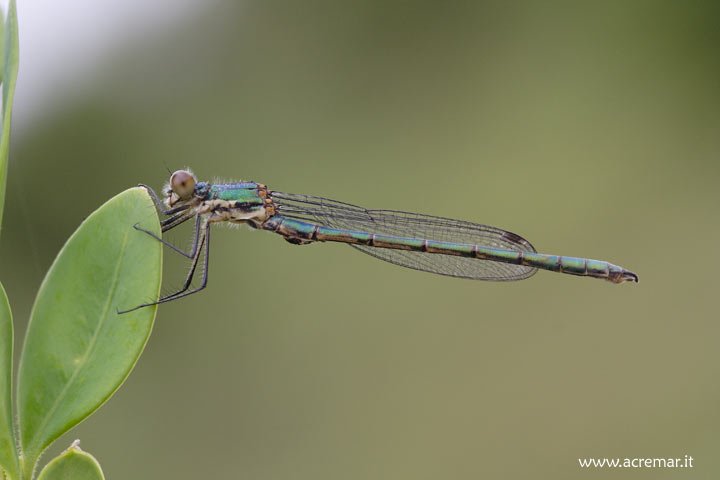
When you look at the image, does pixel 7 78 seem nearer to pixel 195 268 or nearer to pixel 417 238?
pixel 195 268

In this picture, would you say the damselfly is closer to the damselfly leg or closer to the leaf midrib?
the damselfly leg

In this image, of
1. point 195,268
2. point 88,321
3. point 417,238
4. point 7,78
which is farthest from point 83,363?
point 417,238

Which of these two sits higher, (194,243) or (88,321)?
(194,243)

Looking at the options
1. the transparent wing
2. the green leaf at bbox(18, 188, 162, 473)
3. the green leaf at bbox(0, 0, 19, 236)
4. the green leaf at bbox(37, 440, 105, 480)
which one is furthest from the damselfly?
the green leaf at bbox(37, 440, 105, 480)

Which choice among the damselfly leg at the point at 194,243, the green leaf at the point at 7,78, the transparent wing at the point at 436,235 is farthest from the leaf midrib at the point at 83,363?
the transparent wing at the point at 436,235

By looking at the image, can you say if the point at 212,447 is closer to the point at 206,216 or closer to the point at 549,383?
the point at 549,383

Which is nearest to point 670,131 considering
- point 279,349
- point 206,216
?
point 279,349

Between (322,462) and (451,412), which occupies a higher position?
(451,412)

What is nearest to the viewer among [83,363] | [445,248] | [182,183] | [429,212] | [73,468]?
[73,468]
